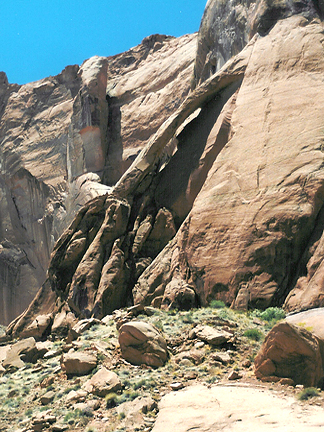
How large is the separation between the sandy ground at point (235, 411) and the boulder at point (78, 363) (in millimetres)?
2538

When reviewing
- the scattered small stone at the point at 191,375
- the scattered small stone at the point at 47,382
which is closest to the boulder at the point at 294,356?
the scattered small stone at the point at 191,375

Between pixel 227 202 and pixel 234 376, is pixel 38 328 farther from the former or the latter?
pixel 234 376

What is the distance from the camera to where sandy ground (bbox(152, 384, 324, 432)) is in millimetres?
7820

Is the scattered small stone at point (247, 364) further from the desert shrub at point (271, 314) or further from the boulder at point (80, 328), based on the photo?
the boulder at point (80, 328)

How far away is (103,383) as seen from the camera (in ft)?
34.9

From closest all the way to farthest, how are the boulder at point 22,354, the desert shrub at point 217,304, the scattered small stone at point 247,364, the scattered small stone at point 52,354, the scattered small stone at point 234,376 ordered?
the scattered small stone at point 234,376, the scattered small stone at point 247,364, the scattered small stone at point 52,354, the boulder at point 22,354, the desert shrub at point 217,304

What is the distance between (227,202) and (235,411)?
8.57 m

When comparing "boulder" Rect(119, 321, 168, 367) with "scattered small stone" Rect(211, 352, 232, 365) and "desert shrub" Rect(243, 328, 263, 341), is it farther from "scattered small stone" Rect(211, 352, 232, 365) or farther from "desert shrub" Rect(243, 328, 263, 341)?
"desert shrub" Rect(243, 328, 263, 341)

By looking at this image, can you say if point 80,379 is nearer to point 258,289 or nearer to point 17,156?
point 258,289

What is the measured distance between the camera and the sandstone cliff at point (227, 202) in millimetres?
14586

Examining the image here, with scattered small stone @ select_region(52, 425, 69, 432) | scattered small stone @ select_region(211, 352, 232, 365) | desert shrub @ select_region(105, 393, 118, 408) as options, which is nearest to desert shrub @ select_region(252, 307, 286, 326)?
scattered small stone @ select_region(211, 352, 232, 365)

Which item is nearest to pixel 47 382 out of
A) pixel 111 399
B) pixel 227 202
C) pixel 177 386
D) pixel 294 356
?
pixel 111 399

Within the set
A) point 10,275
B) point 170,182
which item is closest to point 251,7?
point 170,182

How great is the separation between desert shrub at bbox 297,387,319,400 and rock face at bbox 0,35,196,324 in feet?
74.1
